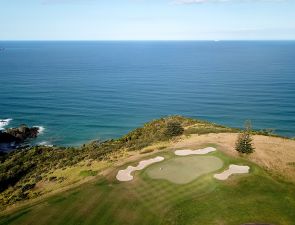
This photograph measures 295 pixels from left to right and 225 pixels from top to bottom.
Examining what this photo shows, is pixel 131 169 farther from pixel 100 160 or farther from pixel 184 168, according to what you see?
pixel 100 160

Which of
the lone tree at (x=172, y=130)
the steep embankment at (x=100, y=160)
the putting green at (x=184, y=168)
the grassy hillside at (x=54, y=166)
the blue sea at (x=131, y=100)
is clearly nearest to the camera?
the putting green at (x=184, y=168)

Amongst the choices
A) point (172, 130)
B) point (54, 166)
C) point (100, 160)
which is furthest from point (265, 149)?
point (54, 166)

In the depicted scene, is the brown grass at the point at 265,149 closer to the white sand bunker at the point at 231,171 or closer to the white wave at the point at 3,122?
the white sand bunker at the point at 231,171

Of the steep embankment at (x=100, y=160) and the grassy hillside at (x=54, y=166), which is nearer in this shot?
the steep embankment at (x=100, y=160)

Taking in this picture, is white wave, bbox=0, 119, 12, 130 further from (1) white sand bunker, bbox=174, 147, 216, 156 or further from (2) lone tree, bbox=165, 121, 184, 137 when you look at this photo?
(1) white sand bunker, bbox=174, 147, 216, 156

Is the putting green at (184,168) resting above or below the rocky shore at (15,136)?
above

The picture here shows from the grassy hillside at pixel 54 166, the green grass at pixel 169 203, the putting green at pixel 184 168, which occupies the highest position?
the putting green at pixel 184 168

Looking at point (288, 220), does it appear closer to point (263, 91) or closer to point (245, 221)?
point (245, 221)

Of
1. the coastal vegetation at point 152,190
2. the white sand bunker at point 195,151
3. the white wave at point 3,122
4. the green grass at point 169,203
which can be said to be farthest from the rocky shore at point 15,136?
the white sand bunker at point 195,151
